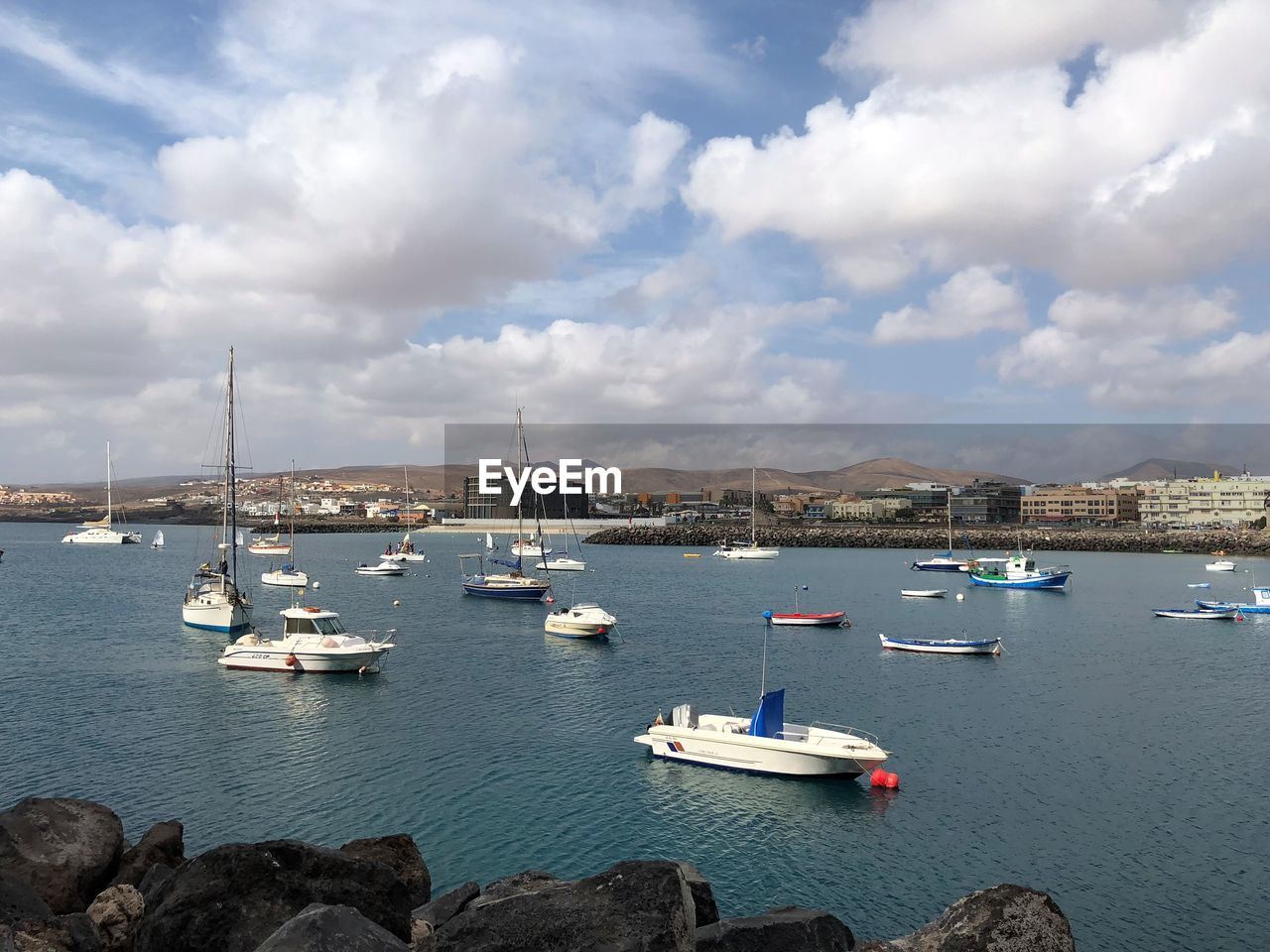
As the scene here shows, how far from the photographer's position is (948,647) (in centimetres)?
4803

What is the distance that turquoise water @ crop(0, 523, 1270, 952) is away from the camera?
19.2m

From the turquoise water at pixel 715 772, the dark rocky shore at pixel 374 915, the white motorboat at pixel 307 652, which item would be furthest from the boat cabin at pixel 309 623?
the dark rocky shore at pixel 374 915

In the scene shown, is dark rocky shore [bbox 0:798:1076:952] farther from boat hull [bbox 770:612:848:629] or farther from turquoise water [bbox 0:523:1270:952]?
boat hull [bbox 770:612:848:629]

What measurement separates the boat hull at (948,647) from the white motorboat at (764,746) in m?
23.3

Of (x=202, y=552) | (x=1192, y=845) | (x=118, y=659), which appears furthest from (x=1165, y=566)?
(x=202, y=552)

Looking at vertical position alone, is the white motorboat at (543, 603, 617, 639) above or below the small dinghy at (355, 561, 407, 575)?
above

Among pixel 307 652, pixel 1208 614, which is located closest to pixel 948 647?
pixel 1208 614

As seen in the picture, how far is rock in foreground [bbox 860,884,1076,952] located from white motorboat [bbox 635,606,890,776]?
14.1m

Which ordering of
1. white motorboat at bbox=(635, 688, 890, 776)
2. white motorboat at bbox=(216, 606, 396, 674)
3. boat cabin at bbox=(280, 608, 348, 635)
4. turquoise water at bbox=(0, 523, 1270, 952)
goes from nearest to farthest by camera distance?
1. turquoise water at bbox=(0, 523, 1270, 952)
2. white motorboat at bbox=(635, 688, 890, 776)
3. white motorboat at bbox=(216, 606, 396, 674)
4. boat cabin at bbox=(280, 608, 348, 635)

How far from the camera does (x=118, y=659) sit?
141ft

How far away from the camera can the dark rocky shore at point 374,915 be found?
875cm

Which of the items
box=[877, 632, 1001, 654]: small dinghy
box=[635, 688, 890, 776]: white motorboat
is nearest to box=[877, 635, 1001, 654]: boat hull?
box=[877, 632, 1001, 654]: small dinghy

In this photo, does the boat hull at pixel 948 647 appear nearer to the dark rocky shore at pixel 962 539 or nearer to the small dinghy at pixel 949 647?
the small dinghy at pixel 949 647

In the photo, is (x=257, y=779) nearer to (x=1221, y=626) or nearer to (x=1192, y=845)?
(x=1192, y=845)
